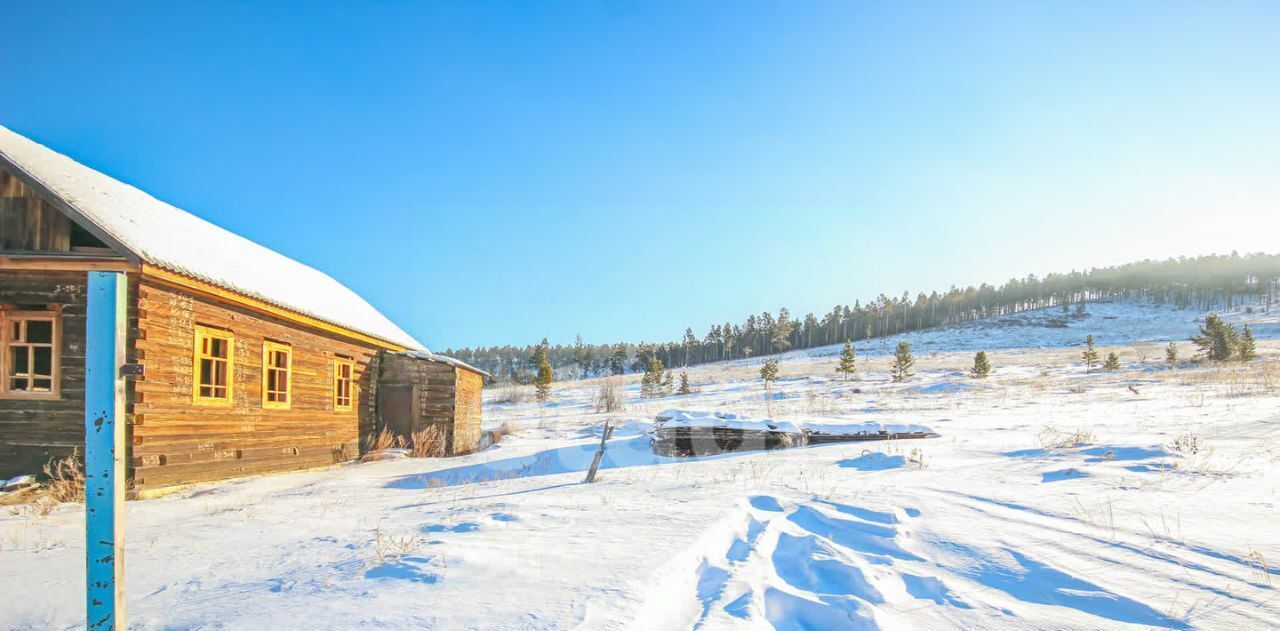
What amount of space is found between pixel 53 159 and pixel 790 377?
40.9 metres

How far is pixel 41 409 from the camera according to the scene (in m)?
8.61

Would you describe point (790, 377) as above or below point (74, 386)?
below

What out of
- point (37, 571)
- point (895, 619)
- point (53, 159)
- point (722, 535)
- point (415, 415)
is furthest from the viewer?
point (415, 415)

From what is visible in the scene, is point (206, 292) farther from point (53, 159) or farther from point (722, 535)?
point (722, 535)

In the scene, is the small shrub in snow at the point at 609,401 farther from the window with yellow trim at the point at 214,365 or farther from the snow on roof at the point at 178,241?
the window with yellow trim at the point at 214,365

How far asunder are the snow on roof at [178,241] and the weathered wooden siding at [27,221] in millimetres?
335

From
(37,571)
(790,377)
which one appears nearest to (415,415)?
(37,571)

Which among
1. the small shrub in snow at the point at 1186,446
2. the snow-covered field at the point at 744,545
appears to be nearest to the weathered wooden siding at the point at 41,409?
the snow-covered field at the point at 744,545

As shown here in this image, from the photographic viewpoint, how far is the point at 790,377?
44.2 m

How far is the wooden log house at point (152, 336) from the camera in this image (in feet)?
27.5

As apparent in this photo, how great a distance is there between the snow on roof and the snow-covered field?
3.69 m

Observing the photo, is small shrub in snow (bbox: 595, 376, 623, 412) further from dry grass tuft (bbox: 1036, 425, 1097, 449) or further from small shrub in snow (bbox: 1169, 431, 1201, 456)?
small shrub in snow (bbox: 1169, 431, 1201, 456)

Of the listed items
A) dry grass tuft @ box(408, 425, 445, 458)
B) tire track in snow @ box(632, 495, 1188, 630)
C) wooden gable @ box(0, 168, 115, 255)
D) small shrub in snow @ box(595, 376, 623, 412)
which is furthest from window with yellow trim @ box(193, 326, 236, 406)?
small shrub in snow @ box(595, 376, 623, 412)

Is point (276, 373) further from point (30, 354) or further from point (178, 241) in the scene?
point (30, 354)
